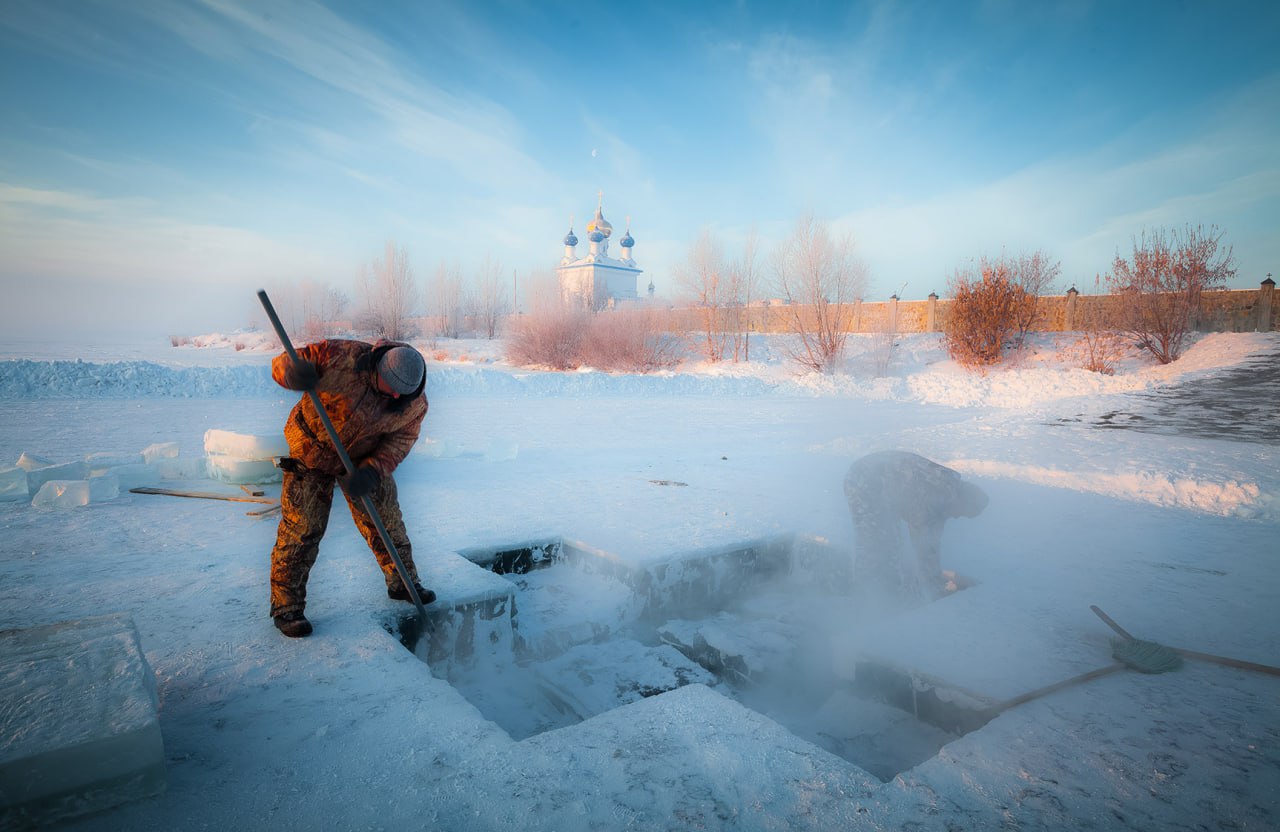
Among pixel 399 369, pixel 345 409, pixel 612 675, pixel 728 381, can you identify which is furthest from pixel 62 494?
pixel 728 381

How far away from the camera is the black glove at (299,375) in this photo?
106 inches

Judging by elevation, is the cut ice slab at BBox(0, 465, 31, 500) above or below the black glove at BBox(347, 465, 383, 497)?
below

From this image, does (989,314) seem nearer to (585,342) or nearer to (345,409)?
(585,342)

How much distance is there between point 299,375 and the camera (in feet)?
8.86

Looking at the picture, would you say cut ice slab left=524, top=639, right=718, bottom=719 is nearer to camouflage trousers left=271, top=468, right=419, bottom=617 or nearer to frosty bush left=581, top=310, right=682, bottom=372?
camouflage trousers left=271, top=468, right=419, bottom=617

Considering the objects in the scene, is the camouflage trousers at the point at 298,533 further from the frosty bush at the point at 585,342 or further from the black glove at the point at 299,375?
the frosty bush at the point at 585,342

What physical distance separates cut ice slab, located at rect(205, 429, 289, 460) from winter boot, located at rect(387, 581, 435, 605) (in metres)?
3.53

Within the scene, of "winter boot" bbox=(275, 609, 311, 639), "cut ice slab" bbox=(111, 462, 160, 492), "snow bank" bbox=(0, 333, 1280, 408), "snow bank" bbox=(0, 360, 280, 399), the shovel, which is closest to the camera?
the shovel

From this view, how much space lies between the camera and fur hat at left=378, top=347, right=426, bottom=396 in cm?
291

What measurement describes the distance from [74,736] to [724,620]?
3341 mm

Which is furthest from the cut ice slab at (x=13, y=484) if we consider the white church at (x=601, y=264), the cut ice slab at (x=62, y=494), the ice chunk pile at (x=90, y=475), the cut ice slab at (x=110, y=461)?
the white church at (x=601, y=264)

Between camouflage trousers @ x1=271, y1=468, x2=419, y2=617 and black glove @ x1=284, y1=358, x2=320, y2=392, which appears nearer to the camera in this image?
black glove @ x1=284, y1=358, x2=320, y2=392

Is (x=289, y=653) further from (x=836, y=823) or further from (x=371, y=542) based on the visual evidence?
(x=836, y=823)

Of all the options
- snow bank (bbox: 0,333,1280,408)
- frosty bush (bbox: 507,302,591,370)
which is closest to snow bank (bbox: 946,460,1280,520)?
snow bank (bbox: 0,333,1280,408)
